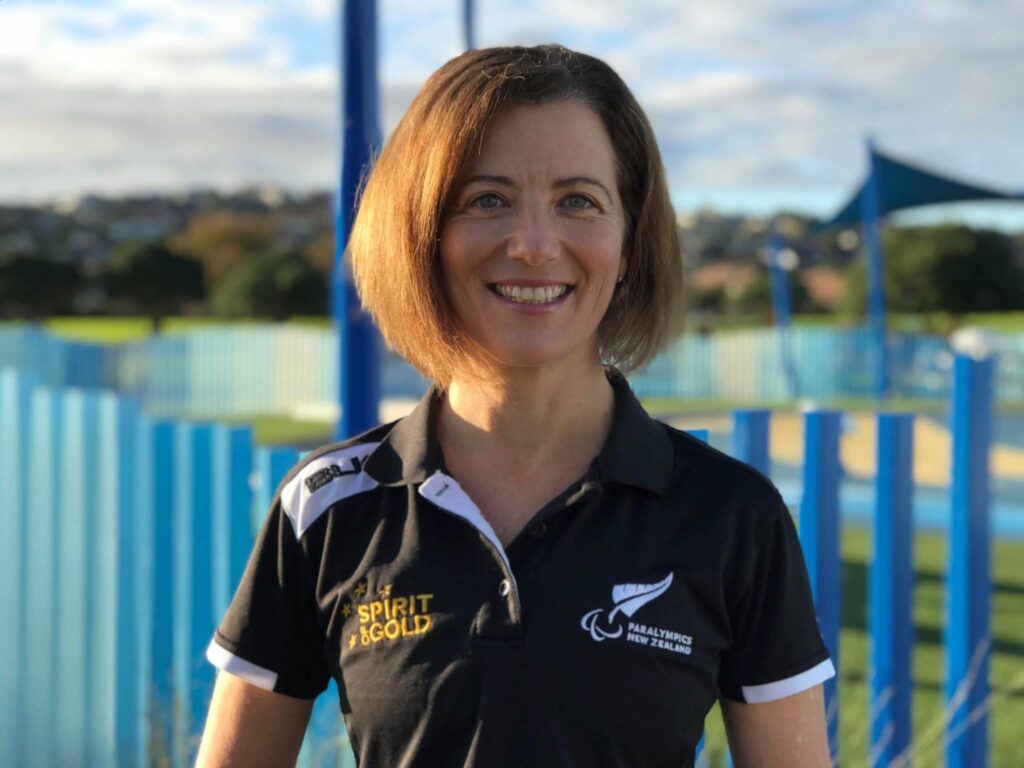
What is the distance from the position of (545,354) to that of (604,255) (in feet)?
0.48

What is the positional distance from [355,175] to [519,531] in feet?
4.52

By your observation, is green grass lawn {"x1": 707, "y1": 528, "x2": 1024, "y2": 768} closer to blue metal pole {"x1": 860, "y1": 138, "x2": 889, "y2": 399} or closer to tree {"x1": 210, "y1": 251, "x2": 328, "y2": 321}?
blue metal pole {"x1": 860, "y1": 138, "x2": 889, "y2": 399}

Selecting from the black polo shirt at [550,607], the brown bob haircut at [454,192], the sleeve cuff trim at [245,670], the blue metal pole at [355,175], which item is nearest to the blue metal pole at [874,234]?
the blue metal pole at [355,175]

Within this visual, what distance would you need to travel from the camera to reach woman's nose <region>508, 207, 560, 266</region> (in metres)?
1.45

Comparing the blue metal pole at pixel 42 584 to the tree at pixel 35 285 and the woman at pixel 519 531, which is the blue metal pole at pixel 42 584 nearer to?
the woman at pixel 519 531

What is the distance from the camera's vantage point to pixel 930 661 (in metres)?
5.09

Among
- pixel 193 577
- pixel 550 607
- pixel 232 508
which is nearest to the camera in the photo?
pixel 550 607

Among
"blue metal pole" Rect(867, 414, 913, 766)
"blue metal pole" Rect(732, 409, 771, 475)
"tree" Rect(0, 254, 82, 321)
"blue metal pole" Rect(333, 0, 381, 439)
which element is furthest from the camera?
"tree" Rect(0, 254, 82, 321)

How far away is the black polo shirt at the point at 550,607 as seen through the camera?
1.38 meters

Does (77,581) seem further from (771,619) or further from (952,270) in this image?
(952,270)

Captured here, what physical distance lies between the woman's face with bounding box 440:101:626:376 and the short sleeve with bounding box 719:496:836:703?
338 mm

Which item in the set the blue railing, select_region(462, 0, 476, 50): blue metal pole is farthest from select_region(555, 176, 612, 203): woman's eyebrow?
the blue railing

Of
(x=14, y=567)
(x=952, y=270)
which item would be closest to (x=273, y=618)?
(x=14, y=567)

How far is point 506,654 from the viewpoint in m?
1.37
